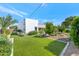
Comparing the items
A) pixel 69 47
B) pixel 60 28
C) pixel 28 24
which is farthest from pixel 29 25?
pixel 69 47

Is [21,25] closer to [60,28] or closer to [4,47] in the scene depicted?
[4,47]

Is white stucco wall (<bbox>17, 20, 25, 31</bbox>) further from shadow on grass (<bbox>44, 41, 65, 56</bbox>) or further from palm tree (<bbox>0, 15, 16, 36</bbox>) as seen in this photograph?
shadow on grass (<bbox>44, 41, 65, 56</bbox>)

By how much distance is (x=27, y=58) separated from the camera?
492 cm

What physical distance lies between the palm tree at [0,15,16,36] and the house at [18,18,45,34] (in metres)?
0.11

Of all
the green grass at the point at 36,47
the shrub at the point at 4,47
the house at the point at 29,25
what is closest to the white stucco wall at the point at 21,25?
the house at the point at 29,25

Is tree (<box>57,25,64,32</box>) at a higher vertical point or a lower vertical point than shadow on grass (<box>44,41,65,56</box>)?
higher

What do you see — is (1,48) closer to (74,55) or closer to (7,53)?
(7,53)

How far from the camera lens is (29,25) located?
5004mm

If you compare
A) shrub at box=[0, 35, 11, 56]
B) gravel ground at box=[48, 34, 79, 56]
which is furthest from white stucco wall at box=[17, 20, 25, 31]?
gravel ground at box=[48, 34, 79, 56]

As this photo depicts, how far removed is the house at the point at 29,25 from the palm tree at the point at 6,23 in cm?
11

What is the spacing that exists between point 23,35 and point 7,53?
31cm

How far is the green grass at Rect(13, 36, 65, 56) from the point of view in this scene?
4.93 m

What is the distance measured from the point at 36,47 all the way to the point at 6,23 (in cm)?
50

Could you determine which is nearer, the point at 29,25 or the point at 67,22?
the point at 67,22
